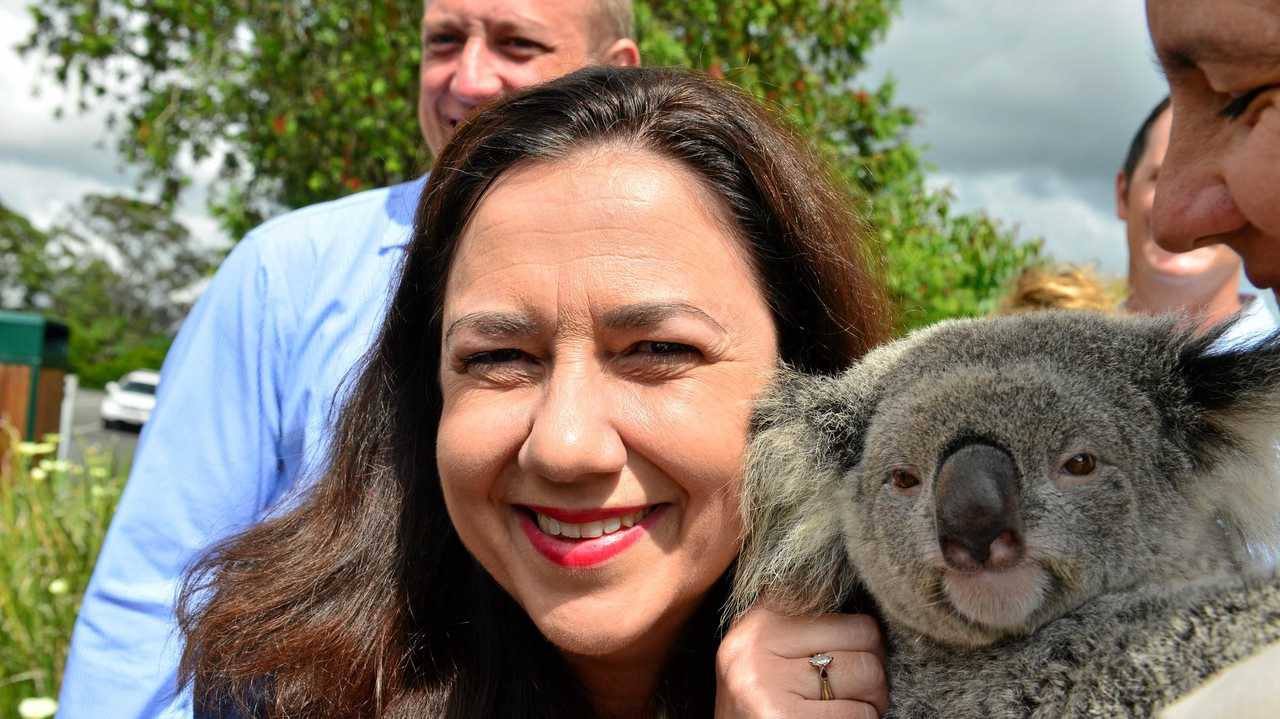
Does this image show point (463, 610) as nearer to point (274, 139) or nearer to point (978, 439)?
point (978, 439)

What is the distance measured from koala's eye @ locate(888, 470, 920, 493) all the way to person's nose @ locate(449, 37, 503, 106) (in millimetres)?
1848

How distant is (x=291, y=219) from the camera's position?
277cm

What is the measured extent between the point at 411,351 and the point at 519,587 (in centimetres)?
65

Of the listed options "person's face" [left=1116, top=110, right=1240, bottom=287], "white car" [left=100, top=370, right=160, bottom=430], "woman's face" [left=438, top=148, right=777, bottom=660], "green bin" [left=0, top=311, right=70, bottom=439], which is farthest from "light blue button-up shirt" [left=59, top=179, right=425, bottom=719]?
"white car" [left=100, top=370, right=160, bottom=430]

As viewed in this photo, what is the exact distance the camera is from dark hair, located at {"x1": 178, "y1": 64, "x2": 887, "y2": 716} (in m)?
1.81

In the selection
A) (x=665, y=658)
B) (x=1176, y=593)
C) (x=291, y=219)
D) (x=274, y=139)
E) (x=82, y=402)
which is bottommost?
(x=82, y=402)

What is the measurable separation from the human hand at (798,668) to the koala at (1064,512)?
4cm

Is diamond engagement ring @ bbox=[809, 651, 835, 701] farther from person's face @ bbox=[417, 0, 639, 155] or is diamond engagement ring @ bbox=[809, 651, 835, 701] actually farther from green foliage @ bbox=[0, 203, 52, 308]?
green foliage @ bbox=[0, 203, 52, 308]

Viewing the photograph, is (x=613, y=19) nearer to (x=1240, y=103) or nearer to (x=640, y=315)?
(x=640, y=315)

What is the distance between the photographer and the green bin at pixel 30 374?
9375 millimetres

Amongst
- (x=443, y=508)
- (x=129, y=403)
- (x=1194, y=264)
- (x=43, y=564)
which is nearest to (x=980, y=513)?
(x=443, y=508)

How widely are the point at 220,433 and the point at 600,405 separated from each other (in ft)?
4.53

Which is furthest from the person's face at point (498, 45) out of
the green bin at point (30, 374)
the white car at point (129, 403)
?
the white car at point (129, 403)

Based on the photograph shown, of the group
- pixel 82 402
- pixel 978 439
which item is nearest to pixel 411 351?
pixel 978 439
